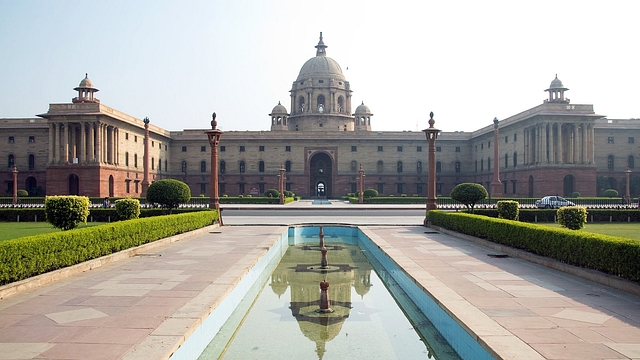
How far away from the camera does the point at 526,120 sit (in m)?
49.4

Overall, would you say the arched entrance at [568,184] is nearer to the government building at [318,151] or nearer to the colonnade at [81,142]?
the government building at [318,151]

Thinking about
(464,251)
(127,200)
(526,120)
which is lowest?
(464,251)

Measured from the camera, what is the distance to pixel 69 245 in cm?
1060

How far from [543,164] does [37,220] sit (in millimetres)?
40452

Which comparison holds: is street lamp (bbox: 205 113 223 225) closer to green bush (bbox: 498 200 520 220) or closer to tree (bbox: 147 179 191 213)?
tree (bbox: 147 179 191 213)

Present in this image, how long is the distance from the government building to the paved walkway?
95.7 ft

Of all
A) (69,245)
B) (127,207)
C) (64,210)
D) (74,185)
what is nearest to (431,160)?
(127,207)

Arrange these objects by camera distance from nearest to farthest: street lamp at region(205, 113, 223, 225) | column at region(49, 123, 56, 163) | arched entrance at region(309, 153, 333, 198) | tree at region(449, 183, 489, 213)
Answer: tree at region(449, 183, 489, 213) → street lamp at region(205, 113, 223, 225) → column at region(49, 123, 56, 163) → arched entrance at region(309, 153, 333, 198)

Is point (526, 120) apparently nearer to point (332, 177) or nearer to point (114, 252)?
point (332, 177)

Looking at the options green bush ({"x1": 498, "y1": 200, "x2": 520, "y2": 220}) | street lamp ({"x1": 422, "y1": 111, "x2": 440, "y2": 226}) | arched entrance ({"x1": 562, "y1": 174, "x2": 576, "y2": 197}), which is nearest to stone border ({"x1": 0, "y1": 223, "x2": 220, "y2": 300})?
street lamp ({"x1": 422, "y1": 111, "x2": 440, "y2": 226})

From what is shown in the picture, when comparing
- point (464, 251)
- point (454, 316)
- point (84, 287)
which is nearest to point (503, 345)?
point (454, 316)

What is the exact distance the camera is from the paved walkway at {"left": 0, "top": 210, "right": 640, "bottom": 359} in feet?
19.1

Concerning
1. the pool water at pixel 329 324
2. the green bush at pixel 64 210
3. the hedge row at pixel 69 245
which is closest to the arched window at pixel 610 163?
the pool water at pixel 329 324

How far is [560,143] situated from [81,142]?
4418cm
